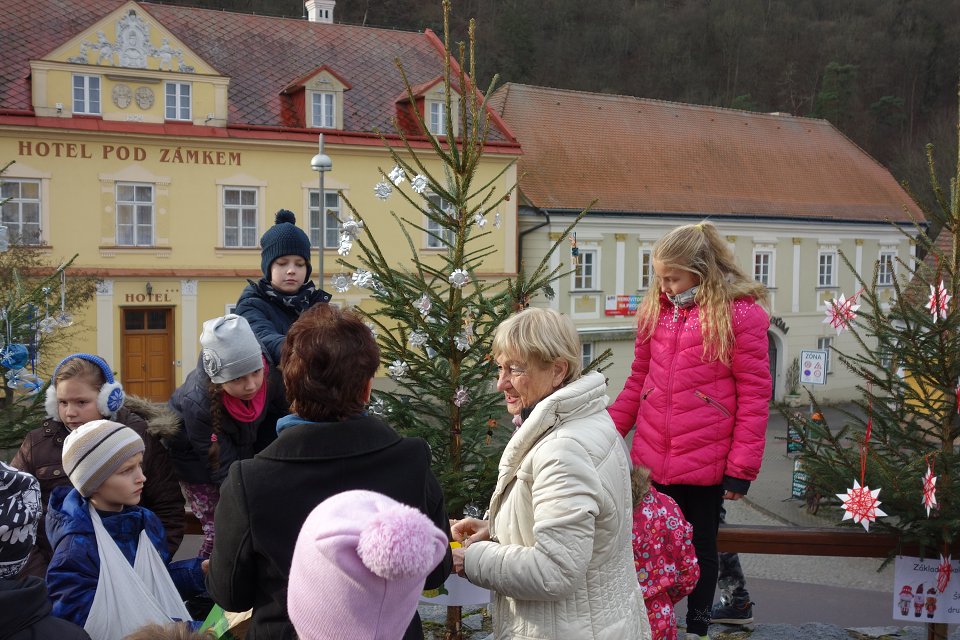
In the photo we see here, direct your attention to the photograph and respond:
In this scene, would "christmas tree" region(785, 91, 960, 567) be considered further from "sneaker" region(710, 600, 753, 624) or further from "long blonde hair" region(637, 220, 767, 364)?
"long blonde hair" region(637, 220, 767, 364)

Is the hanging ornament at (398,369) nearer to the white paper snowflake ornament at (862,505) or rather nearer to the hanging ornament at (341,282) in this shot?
Result: the hanging ornament at (341,282)

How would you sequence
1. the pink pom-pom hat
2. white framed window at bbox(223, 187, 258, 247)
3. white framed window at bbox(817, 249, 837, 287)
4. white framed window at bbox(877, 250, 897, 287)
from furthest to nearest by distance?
1. white framed window at bbox(817, 249, 837, 287)
2. white framed window at bbox(223, 187, 258, 247)
3. white framed window at bbox(877, 250, 897, 287)
4. the pink pom-pom hat

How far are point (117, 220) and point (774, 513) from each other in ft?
53.3

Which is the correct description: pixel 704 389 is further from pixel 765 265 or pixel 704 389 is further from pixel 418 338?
pixel 765 265

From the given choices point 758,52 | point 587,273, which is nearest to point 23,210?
point 587,273

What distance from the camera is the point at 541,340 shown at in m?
2.78

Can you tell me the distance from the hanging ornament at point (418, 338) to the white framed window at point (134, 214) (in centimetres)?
1945

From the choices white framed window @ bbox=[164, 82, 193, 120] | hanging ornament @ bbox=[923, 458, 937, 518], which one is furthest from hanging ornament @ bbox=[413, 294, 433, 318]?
white framed window @ bbox=[164, 82, 193, 120]

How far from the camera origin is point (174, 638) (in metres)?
2.24

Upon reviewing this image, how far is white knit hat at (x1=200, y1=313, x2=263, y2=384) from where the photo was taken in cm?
321

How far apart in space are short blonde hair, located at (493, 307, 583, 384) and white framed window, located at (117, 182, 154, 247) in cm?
2096

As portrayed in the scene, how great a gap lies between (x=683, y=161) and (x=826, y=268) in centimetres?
664

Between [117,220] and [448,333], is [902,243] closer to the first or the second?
[117,220]

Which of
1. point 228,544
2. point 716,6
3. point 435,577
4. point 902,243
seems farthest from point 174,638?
point 716,6
